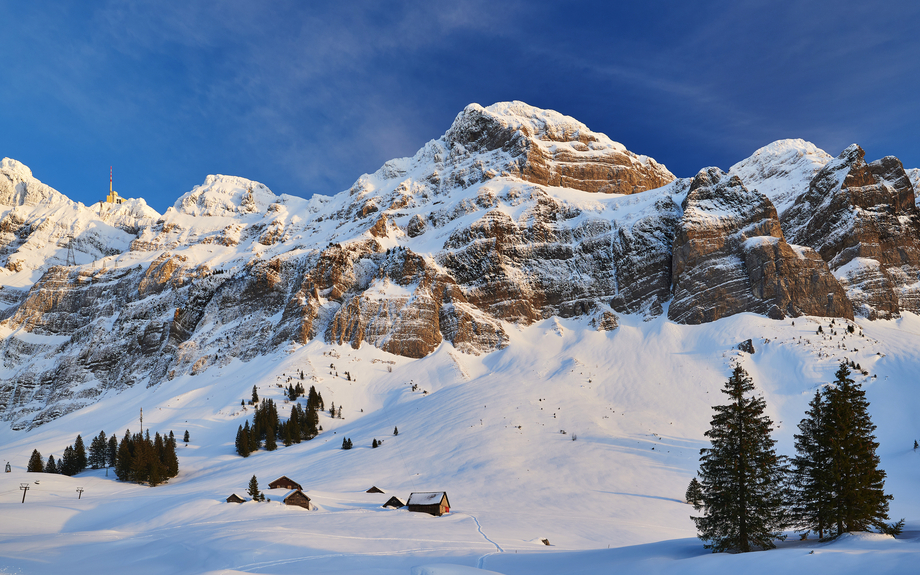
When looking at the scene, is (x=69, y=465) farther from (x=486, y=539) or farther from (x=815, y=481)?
(x=815, y=481)

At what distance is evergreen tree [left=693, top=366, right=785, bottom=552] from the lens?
968 inches

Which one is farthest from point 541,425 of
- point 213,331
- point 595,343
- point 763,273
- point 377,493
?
point 213,331

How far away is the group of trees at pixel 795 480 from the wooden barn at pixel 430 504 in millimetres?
27244

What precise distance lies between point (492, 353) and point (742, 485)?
327 feet

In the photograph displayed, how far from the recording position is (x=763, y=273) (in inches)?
4478

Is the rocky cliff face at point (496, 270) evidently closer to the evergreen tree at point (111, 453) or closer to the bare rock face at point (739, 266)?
the bare rock face at point (739, 266)

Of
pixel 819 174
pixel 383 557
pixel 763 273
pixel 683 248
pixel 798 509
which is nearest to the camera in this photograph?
pixel 798 509

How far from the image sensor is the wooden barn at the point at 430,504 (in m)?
48.2

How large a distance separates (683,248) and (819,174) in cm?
4159

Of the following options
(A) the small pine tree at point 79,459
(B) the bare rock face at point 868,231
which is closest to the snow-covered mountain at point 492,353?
(B) the bare rock face at point 868,231

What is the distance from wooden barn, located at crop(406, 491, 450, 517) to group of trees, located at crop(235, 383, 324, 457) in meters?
40.8

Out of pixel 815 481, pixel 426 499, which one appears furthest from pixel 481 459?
pixel 815 481

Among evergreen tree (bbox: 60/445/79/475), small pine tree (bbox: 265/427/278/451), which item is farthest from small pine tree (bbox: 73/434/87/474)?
small pine tree (bbox: 265/427/278/451)

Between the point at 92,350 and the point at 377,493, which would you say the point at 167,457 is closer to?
the point at 377,493
